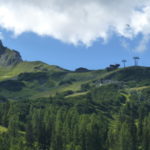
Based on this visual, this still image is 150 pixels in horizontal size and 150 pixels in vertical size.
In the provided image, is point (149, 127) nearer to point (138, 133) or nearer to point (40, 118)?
point (138, 133)

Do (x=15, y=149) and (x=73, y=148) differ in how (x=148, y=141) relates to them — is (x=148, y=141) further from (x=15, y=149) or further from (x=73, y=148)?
(x=15, y=149)

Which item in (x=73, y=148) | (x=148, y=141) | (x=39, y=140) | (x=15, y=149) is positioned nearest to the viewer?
(x=15, y=149)

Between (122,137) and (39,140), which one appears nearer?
(122,137)

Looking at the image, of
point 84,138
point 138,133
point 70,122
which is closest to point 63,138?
point 84,138

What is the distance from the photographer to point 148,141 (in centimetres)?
17138

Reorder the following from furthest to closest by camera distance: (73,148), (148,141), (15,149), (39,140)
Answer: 1. (39,140)
2. (148,141)
3. (73,148)
4. (15,149)

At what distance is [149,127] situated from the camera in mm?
176625

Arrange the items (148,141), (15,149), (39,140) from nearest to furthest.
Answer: (15,149) → (148,141) → (39,140)

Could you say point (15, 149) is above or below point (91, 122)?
below

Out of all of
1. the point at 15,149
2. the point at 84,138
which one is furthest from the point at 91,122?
the point at 15,149

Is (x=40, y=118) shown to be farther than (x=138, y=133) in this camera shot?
Yes

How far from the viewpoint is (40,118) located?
197 meters

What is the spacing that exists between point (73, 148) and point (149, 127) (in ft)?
124

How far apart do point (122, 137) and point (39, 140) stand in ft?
138
